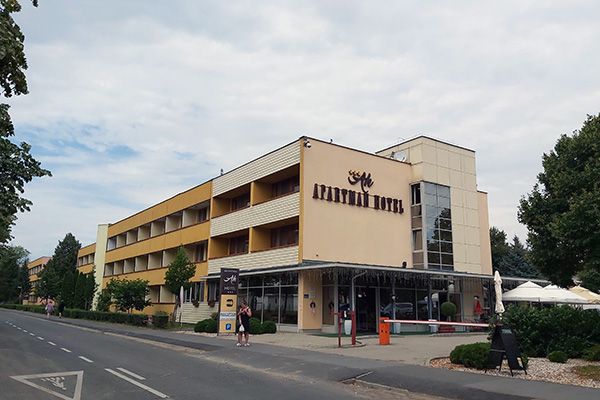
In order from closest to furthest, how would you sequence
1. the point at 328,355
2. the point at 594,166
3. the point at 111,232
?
the point at 594,166 < the point at 328,355 < the point at 111,232

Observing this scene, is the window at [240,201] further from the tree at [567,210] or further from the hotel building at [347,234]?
the tree at [567,210]

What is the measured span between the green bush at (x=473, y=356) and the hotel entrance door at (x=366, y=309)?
1381cm

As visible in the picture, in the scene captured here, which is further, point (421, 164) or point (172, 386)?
point (421, 164)

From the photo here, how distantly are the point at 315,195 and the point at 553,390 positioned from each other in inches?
746

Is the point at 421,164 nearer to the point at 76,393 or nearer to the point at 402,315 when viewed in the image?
the point at 402,315

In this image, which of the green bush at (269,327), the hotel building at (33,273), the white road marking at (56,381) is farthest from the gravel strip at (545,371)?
the hotel building at (33,273)

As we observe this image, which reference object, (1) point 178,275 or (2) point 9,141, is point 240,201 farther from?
(2) point 9,141

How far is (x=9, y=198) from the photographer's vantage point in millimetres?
10922

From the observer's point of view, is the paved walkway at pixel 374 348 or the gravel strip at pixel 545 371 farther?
the paved walkway at pixel 374 348

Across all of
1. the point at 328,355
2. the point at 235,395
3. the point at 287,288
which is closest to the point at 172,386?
the point at 235,395

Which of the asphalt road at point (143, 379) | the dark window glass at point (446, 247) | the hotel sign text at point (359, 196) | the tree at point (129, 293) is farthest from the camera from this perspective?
the tree at point (129, 293)

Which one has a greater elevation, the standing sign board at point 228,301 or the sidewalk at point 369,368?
the standing sign board at point 228,301

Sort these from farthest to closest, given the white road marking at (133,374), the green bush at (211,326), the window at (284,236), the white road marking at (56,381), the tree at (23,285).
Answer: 1. the tree at (23,285)
2. the window at (284,236)
3. the green bush at (211,326)
4. the white road marking at (133,374)
5. the white road marking at (56,381)

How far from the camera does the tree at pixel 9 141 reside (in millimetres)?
7562
